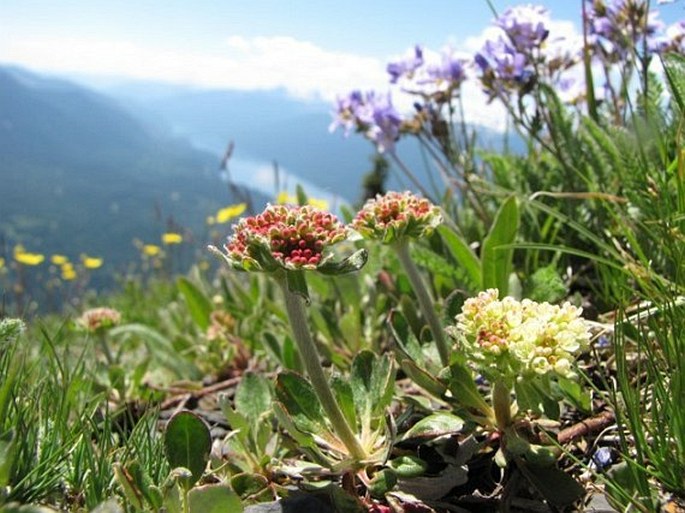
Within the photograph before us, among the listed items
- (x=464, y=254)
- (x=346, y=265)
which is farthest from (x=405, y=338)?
(x=346, y=265)

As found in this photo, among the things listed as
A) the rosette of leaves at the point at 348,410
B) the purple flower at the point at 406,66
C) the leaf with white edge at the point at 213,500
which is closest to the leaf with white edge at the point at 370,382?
the rosette of leaves at the point at 348,410

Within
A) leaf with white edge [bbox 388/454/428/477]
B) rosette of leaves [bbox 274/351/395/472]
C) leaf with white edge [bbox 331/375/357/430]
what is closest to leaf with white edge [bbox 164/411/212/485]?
rosette of leaves [bbox 274/351/395/472]

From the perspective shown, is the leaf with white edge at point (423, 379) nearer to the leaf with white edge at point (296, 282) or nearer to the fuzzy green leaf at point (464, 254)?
the leaf with white edge at point (296, 282)

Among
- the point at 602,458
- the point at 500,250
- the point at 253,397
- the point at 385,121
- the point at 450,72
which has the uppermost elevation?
the point at 450,72

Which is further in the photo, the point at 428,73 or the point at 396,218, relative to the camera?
the point at 428,73

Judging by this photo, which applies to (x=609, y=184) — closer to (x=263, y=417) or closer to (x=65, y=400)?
Answer: (x=263, y=417)

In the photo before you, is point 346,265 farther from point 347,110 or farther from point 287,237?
point 347,110
